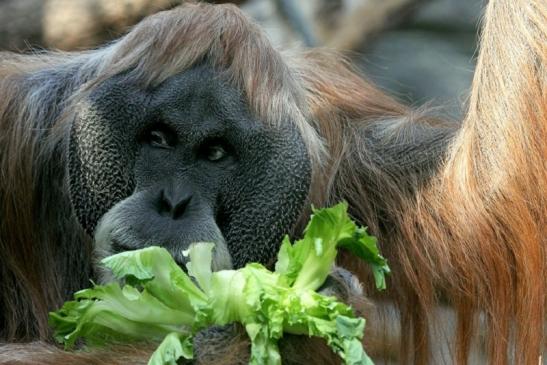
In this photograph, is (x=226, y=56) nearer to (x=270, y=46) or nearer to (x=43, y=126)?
(x=270, y=46)

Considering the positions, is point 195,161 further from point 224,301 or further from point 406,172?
point 406,172

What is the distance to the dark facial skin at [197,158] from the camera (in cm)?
313

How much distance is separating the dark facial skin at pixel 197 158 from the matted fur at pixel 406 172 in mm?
63

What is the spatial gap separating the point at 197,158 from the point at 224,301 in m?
0.61

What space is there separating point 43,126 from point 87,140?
357 millimetres

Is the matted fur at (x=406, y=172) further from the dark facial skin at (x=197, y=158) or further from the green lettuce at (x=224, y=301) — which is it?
the green lettuce at (x=224, y=301)

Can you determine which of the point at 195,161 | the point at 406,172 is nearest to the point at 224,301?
the point at 195,161

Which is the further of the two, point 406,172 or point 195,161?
point 406,172

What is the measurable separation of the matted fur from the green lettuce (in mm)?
497

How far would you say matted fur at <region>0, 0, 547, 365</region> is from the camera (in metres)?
3.33

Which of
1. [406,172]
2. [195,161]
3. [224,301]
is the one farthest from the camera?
[406,172]

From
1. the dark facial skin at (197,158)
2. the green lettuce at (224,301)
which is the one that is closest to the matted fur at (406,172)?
the dark facial skin at (197,158)

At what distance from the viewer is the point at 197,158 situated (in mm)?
3152

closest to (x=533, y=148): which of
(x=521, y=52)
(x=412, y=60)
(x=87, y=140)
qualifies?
(x=521, y=52)
